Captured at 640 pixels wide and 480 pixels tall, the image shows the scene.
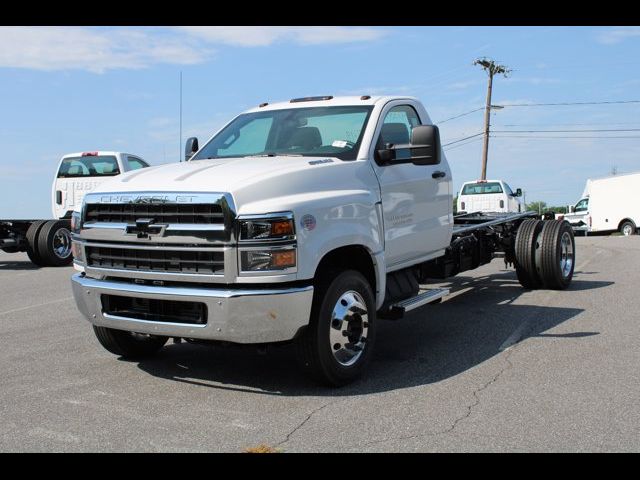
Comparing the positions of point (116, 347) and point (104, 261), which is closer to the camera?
point (104, 261)

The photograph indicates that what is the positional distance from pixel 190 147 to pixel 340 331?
9.51ft

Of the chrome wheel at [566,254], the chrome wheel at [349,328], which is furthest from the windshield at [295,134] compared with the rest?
the chrome wheel at [566,254]

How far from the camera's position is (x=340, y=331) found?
5.25 meters

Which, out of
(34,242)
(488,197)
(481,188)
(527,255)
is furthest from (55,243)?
(481,188)

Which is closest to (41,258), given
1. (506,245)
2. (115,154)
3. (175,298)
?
(115,154)

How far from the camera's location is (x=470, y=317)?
324 inches

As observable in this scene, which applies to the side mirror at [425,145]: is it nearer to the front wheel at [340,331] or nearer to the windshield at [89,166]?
the front wheel at [340,331]

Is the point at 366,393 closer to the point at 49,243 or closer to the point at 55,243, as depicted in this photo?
the point at 49,243

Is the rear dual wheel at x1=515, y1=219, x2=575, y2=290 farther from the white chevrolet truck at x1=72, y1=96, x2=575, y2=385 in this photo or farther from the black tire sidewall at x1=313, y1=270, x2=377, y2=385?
the black tire sidewall at x1=313, y1=270, x2=377, y2=385

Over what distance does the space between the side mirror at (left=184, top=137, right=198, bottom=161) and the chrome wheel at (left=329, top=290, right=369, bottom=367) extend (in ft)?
8.75

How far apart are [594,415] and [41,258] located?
1338cm

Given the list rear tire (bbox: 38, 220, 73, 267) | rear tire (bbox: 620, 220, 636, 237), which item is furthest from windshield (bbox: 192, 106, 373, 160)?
rear tire (bbox: 620, 220, 636, 237)
